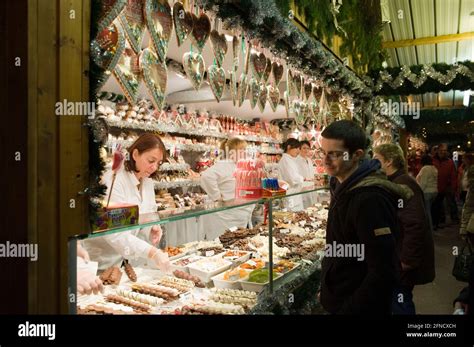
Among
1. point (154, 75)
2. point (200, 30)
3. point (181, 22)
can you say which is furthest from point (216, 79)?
point (154, 75)

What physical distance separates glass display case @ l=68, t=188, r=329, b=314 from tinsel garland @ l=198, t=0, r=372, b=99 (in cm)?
135

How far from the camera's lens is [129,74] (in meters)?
2.18

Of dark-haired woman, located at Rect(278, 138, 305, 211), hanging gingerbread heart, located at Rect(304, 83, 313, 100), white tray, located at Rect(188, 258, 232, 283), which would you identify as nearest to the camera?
white tray, located at Rect(188, 258, 232, 283)

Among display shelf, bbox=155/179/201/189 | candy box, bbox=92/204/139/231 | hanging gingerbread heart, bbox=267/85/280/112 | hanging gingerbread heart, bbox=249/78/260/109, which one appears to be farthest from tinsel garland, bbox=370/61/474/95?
candy box, bbox=92/204/139/231

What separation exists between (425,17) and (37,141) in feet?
28.5

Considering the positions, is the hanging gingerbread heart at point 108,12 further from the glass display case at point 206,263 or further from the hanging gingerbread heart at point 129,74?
the glass display case at point 206,263

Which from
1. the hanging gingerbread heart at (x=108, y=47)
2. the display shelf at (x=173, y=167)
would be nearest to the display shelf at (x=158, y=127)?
the display shelf at (x=173, y=167)

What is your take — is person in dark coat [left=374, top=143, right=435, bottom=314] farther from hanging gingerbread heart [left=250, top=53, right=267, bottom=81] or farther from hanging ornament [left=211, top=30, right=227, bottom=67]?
hanging ornament [left=211, top=30, right=227, bottom=67]

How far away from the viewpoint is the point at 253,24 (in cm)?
307

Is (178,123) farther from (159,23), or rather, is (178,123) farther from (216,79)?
(159,23)

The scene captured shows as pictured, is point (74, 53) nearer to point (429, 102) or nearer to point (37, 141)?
point (37, 141)

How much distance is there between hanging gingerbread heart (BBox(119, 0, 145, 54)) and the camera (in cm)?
210

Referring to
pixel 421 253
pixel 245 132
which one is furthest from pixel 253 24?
pixel 245 132

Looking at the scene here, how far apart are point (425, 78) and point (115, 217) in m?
8.28
